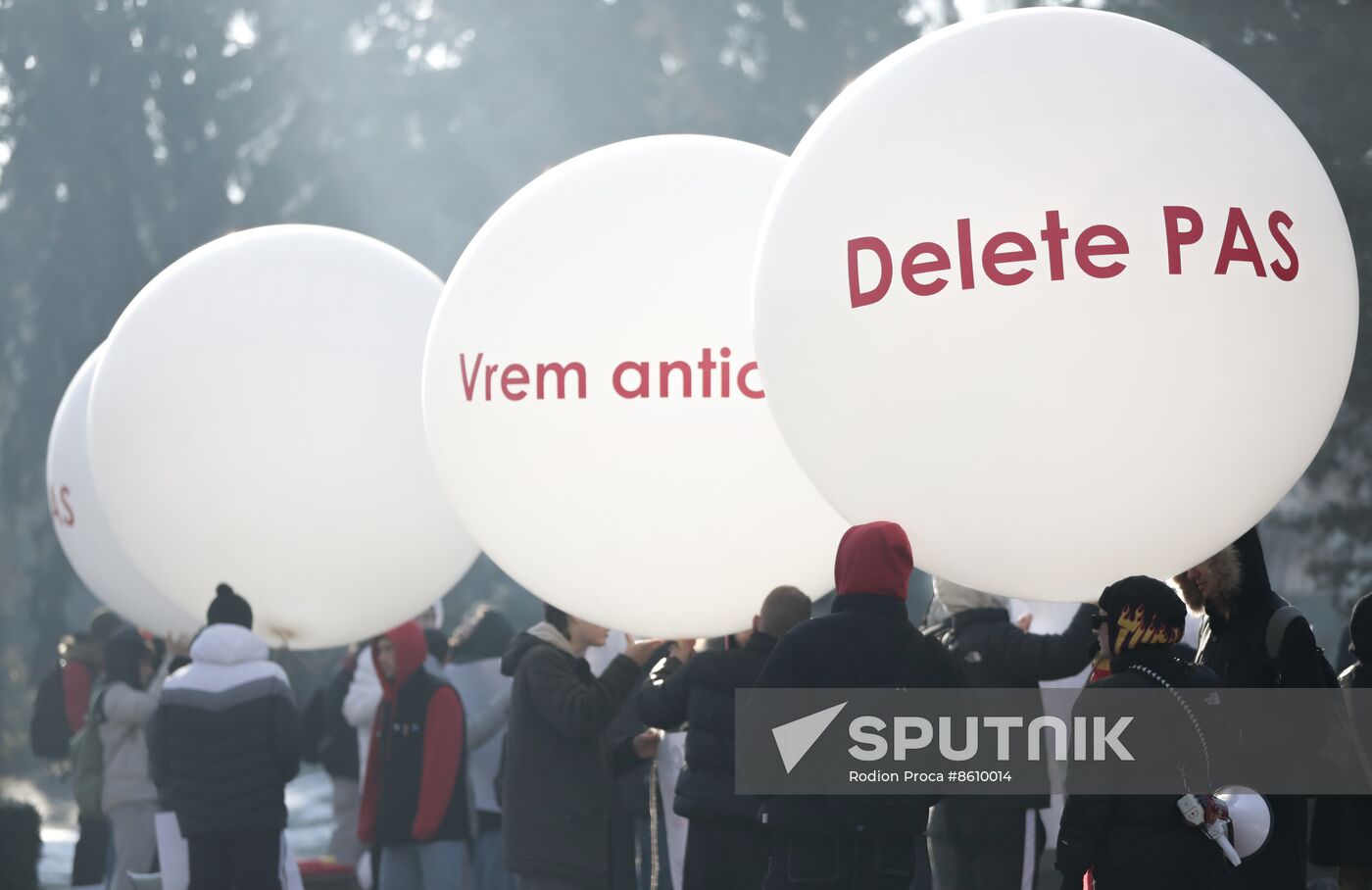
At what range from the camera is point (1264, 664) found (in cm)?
409

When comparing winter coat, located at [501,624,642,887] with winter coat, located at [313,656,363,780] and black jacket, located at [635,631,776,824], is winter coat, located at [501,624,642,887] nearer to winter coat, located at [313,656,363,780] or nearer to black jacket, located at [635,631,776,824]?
black jacket, located at [635,631,776,824]

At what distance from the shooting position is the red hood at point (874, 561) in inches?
141

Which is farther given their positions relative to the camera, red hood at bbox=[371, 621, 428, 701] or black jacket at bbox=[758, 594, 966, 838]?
red hood at bbox=[371, 621, 428, 701]

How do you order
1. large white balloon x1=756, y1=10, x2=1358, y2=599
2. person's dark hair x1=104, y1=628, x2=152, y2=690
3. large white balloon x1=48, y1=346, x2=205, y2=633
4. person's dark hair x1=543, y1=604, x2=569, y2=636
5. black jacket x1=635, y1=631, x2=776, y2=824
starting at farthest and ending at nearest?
person's dark hair x1=104, y1=628, x2=152, y2=690
large white balloon x1=48, y1=346, x2=205, y2=633
person's dark hair x1=543, y1=604, x2=569, y2=636
black jacket x1=635, y1=631, x2=776, y2=824
large white balloon x1=756, y1=10, x2=1358, y2=599

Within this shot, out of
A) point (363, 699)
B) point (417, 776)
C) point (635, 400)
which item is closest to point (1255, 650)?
point (635, 400)

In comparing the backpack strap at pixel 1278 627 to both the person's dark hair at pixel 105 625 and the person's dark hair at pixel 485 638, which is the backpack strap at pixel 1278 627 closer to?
the person's dark hair at pixel 485 638

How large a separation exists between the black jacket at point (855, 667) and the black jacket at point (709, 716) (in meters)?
0.87

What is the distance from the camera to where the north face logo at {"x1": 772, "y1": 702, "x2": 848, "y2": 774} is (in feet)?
12.4

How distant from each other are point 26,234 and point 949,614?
13511mm

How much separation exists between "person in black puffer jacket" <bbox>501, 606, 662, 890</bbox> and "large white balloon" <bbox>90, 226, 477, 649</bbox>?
607mm

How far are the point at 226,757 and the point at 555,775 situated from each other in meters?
1.27

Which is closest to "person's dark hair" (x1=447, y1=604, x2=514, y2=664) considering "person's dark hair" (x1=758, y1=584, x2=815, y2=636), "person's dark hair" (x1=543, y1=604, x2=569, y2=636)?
"person's dark hair" (x1=543, y1=604, x2=569, y2=636)

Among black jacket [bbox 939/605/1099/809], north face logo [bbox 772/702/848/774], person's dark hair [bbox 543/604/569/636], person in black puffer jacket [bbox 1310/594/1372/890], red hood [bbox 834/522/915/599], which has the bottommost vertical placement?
person in black puffer jacket [bbox 1310/594/1372/890]

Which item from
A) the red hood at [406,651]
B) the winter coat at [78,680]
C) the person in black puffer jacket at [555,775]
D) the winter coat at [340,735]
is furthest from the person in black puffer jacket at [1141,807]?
the winter coat at [78,680]
